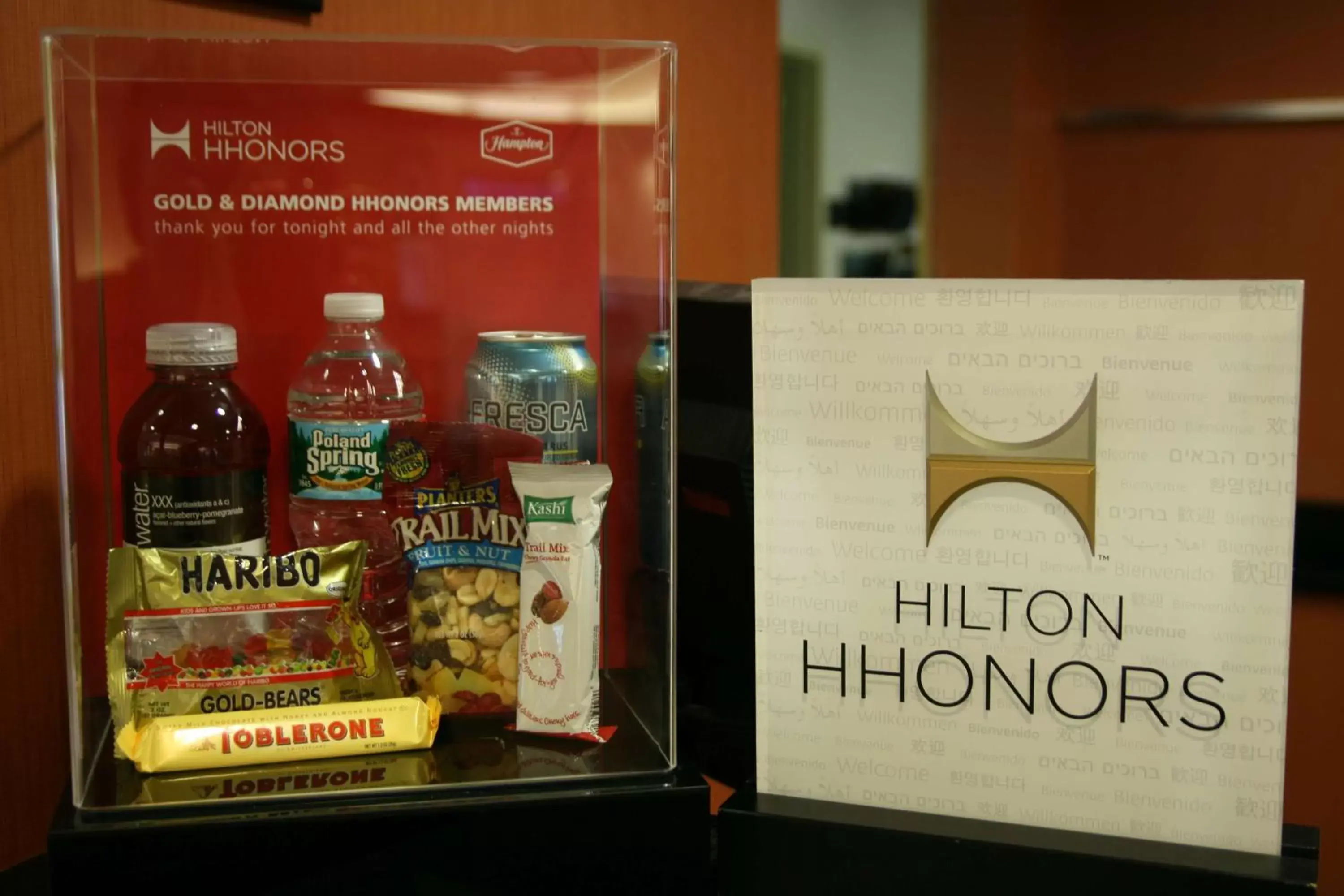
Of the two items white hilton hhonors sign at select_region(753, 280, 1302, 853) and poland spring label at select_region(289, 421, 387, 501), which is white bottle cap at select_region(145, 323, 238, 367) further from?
white hilton hhonors sign at select_region(753, 280, 1302, 853)

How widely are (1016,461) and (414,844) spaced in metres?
0.47

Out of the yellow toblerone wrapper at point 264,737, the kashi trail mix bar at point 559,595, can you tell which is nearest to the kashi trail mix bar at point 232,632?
the yellow toblerone wrapper at point 264,737

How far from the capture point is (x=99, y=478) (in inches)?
36.0

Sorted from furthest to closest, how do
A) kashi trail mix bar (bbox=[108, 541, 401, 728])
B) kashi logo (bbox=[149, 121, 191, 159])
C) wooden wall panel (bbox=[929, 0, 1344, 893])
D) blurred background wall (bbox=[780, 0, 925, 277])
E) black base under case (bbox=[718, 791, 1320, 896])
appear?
1. blurred background wall (bbox=[780, 0, 925, 277])
2. wooden wall panel (bbox=[929, 0, 1344, 893])
3. kashi logo (bbox=[149, 121, 191, 159])
4. kashi trail mix bar (bbox=[108, 541, 401, 728])
5. black base under case (bbox=[718, 791, 1320, 896])

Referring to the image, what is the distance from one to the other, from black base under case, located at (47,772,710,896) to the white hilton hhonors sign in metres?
0.09

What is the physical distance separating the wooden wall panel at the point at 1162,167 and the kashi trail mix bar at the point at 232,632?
6.90ft

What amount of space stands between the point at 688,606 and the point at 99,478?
523mm

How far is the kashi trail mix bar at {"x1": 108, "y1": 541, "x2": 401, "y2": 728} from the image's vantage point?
2.69ft

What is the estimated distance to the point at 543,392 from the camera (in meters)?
0.94

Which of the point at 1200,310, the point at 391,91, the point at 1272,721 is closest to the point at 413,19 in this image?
the point at 391,91

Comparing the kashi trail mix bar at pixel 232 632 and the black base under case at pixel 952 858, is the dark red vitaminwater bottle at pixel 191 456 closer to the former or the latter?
the kashi trail mix bar at pixel 232 632

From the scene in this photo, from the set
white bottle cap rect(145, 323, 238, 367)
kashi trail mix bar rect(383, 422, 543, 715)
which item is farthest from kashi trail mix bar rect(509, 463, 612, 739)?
white bottle cap rect(145, 323, 238, 367)

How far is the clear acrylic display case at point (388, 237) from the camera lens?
89 cm


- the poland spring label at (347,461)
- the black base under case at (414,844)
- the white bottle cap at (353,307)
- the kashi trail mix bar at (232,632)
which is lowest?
the black base under case at (414,844)
